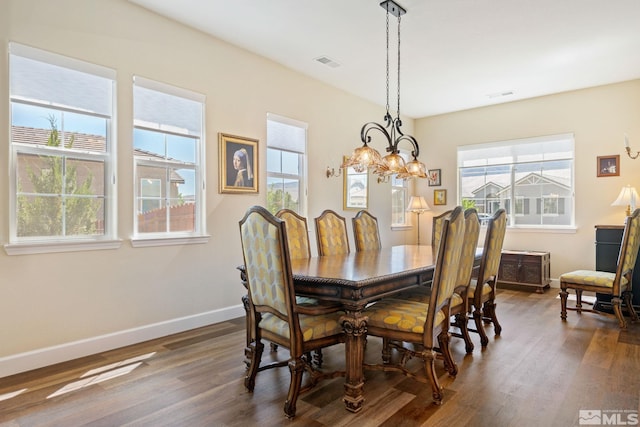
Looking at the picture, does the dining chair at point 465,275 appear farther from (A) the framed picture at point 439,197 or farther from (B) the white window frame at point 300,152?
(A) the framed picture at point 439,197

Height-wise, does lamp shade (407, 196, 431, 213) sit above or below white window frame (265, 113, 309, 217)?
below

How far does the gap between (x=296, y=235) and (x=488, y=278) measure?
1.78 metres

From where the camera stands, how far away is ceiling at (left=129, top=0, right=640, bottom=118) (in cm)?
340

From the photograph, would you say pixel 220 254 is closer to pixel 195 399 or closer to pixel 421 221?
pixel 195 399

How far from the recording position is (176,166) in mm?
3773

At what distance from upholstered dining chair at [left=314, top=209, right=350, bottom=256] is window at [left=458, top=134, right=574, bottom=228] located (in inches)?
144

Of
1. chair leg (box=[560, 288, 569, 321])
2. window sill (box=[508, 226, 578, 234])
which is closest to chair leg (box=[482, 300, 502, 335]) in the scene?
chair leg (box=[560, 288, 569, 321])

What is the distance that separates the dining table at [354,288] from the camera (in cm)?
222

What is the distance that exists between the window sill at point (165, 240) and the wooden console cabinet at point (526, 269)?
4371 millimetres

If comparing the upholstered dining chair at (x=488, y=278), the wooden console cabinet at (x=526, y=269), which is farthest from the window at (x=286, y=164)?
the wooden console cabinet at (x=526, y=269)

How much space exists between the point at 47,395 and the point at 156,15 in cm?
315

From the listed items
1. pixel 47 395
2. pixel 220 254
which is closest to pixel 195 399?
pixel 47 395

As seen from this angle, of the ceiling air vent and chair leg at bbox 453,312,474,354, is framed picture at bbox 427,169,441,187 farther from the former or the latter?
chair leg at bbox 453,312,474,354

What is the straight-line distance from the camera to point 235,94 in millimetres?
4242
